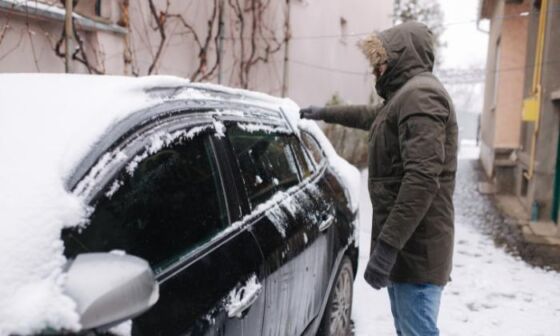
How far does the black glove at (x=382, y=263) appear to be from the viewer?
7.06 ft

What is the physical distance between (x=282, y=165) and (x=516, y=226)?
508cm

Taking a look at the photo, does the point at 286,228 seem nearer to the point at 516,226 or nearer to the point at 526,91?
the point at 516,226

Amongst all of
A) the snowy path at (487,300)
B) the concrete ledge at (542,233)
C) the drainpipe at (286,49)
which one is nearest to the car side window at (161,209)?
the snowy path at (487,300)

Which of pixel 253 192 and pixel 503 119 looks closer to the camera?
pixel 253 192

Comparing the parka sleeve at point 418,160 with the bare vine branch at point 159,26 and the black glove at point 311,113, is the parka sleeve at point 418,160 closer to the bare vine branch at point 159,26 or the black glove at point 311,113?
the black glove at point 311,113

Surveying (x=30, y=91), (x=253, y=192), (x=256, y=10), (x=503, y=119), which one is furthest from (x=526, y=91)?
(x=30, y=91)

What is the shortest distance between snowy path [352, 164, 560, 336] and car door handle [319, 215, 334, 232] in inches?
41.7

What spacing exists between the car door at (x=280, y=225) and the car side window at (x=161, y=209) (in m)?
0.24

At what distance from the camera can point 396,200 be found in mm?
2164

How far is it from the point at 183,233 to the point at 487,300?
3451 millimetres

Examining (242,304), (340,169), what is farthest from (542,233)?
(242,304)

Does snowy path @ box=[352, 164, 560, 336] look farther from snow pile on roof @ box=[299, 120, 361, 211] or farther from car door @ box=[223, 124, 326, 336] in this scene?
car door @ box=[223, 124, 326, 336]

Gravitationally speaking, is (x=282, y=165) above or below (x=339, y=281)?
above

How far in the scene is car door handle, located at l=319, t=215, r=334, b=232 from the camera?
106 inches
